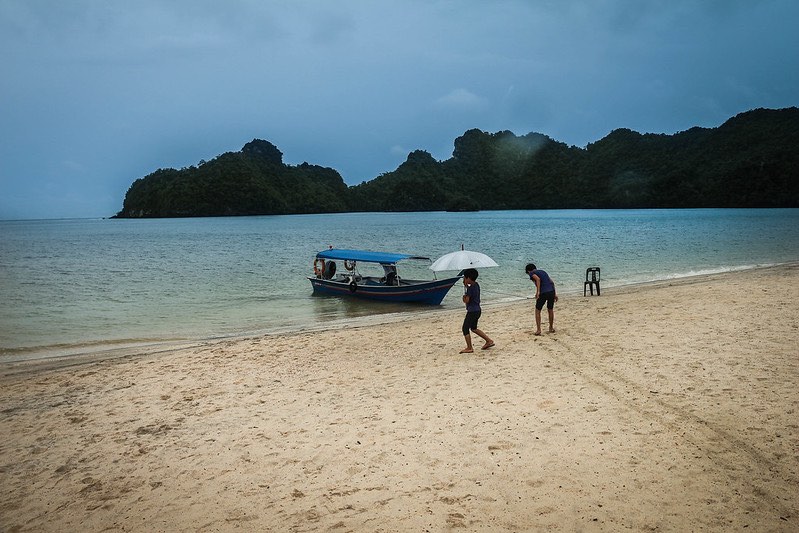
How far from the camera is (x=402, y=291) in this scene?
2084cm

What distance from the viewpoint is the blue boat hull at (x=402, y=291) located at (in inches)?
796

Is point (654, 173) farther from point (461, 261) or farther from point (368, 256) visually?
point (461, 261)

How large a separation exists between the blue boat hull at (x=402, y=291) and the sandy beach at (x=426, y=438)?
8.48 m

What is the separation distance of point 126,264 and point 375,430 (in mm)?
45506

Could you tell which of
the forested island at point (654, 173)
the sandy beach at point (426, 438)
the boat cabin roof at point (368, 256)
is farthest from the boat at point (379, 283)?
the forested island at point (654, 173)

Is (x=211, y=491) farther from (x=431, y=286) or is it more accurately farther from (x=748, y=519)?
(x=431, y=286)

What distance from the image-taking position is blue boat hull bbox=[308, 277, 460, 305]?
20.2 metres

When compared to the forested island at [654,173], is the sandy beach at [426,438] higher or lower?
lower

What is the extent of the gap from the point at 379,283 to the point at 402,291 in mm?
2377

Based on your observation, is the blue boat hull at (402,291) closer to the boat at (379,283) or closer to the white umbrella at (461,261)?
the boat at (379,283)

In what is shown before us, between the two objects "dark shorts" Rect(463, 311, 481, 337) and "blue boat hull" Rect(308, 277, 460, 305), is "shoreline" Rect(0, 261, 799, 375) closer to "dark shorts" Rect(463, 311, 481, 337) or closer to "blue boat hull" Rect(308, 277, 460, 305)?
"blue boat hull" Rect(308, 277, 460, 305)

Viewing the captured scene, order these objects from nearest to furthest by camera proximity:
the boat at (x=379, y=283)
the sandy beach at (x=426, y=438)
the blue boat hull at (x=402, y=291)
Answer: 1. the sandy beach at (x=426, y=438)
2. the blue boat hull at (x=402, y=291)
3. the boat at (x=379, y=283)

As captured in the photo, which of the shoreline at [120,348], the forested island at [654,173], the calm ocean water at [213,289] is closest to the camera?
the shoreline at [120,348]

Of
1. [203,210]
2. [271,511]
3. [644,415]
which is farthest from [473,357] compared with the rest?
[203,210]
